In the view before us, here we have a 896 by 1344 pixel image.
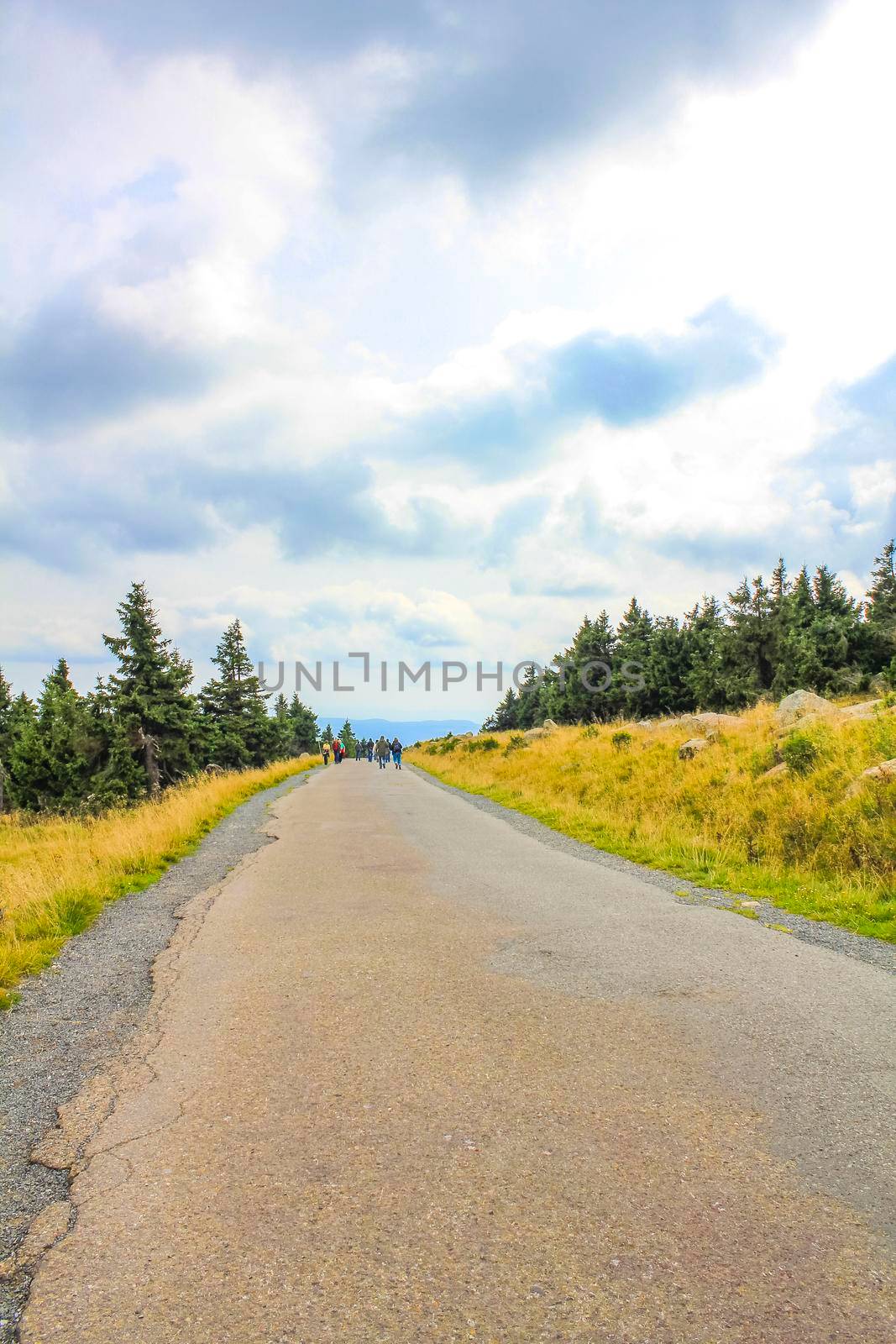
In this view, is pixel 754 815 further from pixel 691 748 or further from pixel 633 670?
pixel 633 670

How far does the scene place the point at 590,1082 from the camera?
13.0 feet

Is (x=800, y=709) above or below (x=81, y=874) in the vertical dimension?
above

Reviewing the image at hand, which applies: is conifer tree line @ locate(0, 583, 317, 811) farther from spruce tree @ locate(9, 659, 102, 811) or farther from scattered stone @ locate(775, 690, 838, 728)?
scattered stone @ locate(775, 690, 838, 728)

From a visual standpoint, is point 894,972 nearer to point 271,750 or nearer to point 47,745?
point 47,745

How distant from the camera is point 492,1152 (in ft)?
10.9

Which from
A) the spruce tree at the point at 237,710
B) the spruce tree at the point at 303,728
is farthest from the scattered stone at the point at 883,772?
the spruce tree at the point at 303,728

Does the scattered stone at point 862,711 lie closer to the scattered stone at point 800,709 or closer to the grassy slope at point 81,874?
the scattered stone at point 800,709

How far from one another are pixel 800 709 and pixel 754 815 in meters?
6.69

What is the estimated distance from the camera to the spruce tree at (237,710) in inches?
2060

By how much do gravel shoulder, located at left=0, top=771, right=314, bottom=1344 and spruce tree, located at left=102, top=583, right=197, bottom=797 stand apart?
86.1 feet

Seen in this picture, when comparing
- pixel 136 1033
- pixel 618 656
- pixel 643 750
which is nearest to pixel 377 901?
pixel 136 1033

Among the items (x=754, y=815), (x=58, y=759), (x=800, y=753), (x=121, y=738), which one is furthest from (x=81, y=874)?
(x=58, y=759)

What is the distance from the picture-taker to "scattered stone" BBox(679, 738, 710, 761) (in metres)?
17.2

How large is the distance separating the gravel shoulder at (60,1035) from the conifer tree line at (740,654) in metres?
23.7
